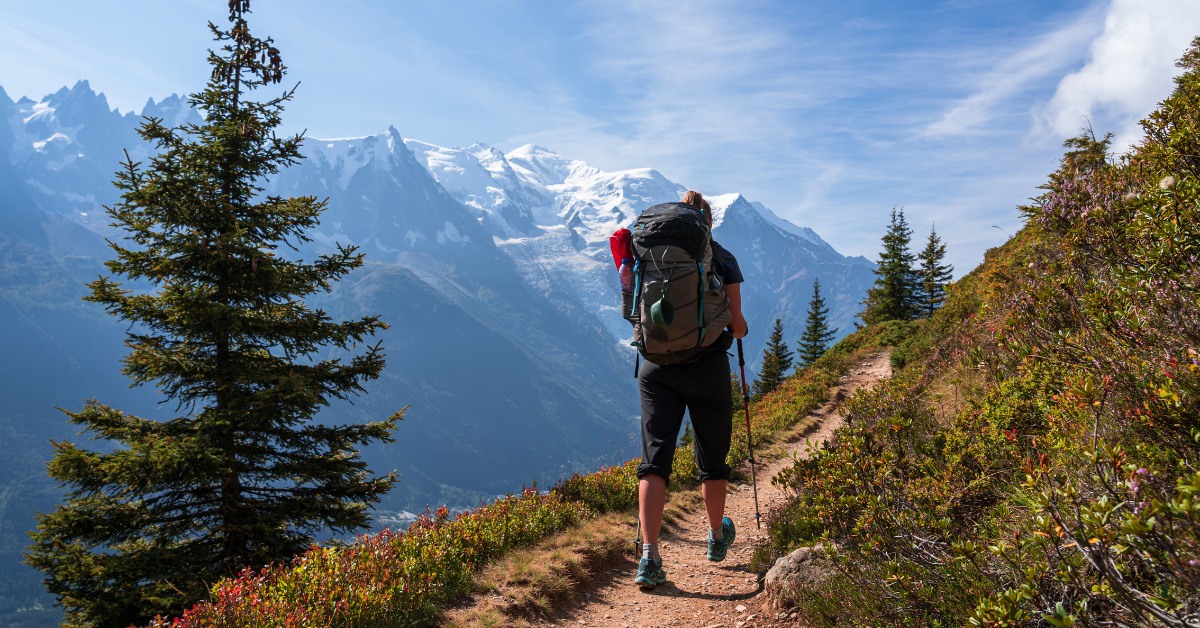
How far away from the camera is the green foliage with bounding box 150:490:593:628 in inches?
137

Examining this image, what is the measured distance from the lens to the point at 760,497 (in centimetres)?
789

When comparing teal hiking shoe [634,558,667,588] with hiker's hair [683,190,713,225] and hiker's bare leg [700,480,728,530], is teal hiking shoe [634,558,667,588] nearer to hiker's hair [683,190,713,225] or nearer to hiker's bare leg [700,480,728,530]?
hiker's bare leg [700,480,728,530]

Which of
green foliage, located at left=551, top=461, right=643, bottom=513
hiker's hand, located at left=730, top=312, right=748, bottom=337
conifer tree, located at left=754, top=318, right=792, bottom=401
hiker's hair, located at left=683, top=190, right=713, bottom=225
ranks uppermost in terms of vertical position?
conifer tree, located at left=754, top=318, right=792, bottom=401

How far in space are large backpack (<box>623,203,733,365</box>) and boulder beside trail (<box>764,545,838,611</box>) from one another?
1731 mm

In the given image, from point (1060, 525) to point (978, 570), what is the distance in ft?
2.37

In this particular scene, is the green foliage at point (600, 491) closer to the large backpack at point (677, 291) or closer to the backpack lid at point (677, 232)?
the large backpack at point (677, 291)

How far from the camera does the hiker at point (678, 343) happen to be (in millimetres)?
3736

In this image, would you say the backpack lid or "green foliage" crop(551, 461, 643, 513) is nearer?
the backpack lid

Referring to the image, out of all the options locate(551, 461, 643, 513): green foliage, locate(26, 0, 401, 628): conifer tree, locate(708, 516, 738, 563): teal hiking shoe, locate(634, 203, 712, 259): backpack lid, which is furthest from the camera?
locate(26, 0, 401, 628): conifer tree

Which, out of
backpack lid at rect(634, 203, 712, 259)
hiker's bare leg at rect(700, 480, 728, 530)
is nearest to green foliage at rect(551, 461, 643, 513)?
hiker's bare leg at rect(700, 480, 728, 530)

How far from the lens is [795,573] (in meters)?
3.86

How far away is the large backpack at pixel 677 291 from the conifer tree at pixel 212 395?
24.5 ft

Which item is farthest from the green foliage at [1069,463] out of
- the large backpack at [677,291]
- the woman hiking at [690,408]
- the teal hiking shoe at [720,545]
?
the large backpack at [677,291]

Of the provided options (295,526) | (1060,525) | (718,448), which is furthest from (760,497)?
(295,526)
